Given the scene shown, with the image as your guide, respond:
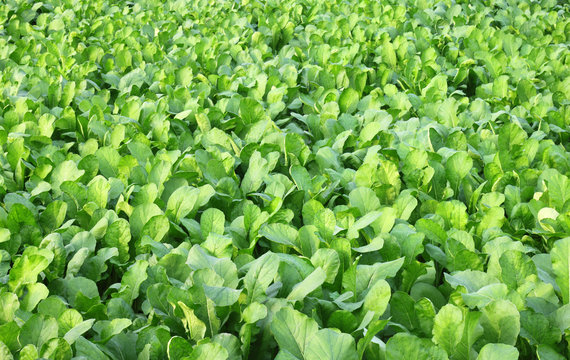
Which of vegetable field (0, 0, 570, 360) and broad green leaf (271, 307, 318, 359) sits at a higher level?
broad green leaf (271, 307, 318, 359)

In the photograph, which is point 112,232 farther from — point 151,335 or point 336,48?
point 336,48

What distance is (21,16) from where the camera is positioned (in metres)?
4.94

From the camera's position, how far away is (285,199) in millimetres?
2246

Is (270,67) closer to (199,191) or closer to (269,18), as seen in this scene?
(269,18)

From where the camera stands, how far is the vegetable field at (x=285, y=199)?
152 cm

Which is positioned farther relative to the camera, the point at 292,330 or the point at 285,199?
the point at 285,199

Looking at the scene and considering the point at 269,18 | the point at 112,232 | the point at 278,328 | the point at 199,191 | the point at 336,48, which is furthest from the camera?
the point at 269,18

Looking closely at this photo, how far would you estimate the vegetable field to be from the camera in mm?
1522

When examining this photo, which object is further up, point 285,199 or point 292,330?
point 292,330

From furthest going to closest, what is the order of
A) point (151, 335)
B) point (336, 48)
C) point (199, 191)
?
point (336, 48) < point (199, 191) < point (151, 335)

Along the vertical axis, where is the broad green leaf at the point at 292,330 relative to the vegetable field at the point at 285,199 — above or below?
above

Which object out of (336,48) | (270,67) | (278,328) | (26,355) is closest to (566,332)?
(278,328)

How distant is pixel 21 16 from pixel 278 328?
4432 millimetres

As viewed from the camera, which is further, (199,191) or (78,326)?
(199,191)
